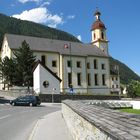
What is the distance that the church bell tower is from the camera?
323ft

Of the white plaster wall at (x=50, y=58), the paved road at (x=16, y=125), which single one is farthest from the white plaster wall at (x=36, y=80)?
the paved road at (x=16, y=125)

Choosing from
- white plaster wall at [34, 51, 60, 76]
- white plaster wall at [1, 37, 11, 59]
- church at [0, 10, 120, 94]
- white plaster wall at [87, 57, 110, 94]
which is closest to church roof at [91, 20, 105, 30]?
church at [0, 10, 120, 94]

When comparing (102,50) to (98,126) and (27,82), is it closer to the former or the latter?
(27,82)

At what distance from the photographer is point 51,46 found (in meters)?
88.4

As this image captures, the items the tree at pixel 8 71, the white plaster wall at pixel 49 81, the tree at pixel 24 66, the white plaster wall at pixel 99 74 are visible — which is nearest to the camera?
the white plaster wall at pixel 49 81

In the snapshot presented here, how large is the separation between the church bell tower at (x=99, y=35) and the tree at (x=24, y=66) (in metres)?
29.1

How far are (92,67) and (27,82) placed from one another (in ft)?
86.3

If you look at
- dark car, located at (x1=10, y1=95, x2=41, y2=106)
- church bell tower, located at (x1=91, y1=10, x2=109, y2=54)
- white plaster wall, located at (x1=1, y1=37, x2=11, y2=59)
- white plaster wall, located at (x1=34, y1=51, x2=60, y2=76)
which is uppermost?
church bell tower, located at (x1=91, y1=10, x2=109, y2=54)

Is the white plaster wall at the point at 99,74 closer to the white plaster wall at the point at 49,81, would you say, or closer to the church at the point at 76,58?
the church at the point at 76,58

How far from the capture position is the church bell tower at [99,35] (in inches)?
3873

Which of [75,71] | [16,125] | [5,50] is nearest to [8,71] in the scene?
[5,50]

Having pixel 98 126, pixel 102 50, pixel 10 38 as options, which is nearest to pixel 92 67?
pixel 102 50

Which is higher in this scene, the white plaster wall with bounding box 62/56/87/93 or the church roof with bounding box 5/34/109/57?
the church roof with bounding box 5/34/109/57

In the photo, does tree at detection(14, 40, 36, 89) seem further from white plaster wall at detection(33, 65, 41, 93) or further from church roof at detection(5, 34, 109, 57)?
church roof at detection(5, 34, 109, 57)
